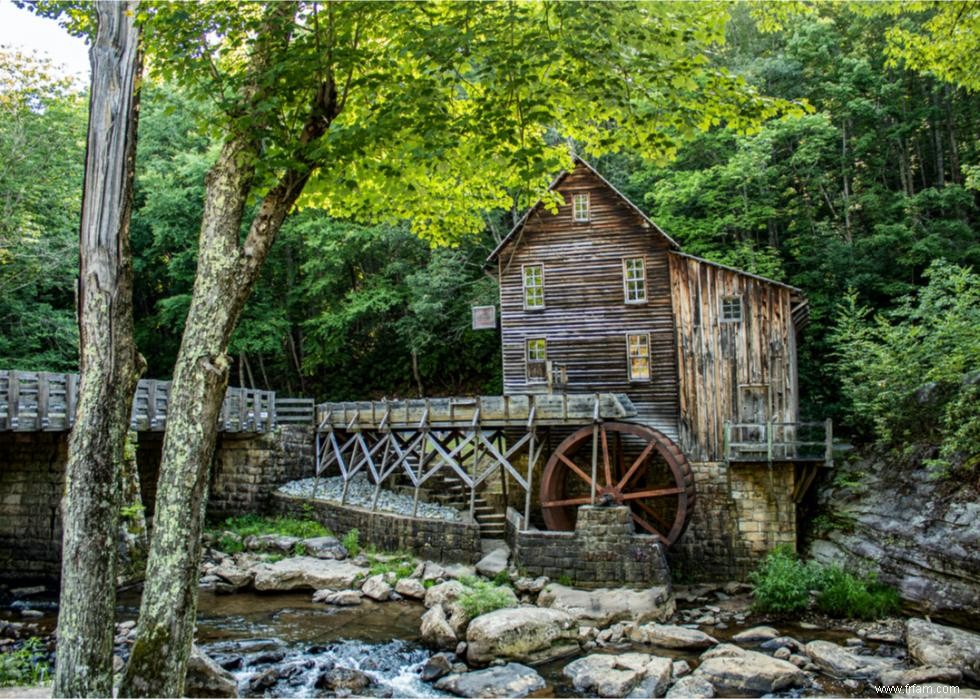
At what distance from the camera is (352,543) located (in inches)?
669

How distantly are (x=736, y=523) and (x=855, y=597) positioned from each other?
3732mm

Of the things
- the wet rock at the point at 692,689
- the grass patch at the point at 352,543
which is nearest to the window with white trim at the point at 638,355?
the grass patch at the point at 352,543

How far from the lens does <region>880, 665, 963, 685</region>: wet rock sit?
954 cm

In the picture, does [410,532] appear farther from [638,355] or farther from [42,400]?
[42,400]

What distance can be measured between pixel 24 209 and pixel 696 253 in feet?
69.7

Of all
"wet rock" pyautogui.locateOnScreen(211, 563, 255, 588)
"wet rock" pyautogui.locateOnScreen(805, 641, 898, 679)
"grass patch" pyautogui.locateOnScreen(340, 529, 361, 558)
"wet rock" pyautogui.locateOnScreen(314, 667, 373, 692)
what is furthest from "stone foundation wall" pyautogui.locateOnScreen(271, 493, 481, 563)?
"wet rock" pyautogui.locateOnScreen(805, 641, 898, 679)

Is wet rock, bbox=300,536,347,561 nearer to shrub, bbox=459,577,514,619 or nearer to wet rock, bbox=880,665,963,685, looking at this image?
shrub, bbox=459,577,514,619

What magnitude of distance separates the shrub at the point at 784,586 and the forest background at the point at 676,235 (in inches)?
203

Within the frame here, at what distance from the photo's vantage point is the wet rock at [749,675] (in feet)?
31.8

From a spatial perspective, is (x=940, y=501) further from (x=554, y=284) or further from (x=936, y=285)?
(x=554, y=284)

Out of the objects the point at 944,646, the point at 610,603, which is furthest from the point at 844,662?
the point at 610,603

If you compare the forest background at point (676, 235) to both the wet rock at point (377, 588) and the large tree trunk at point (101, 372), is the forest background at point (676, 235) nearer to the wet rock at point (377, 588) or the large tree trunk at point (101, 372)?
the wet rock at point (377, 588)

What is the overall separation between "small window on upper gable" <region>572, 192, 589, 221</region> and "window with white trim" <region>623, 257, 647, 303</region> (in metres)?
1.70

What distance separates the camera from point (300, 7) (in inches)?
269
